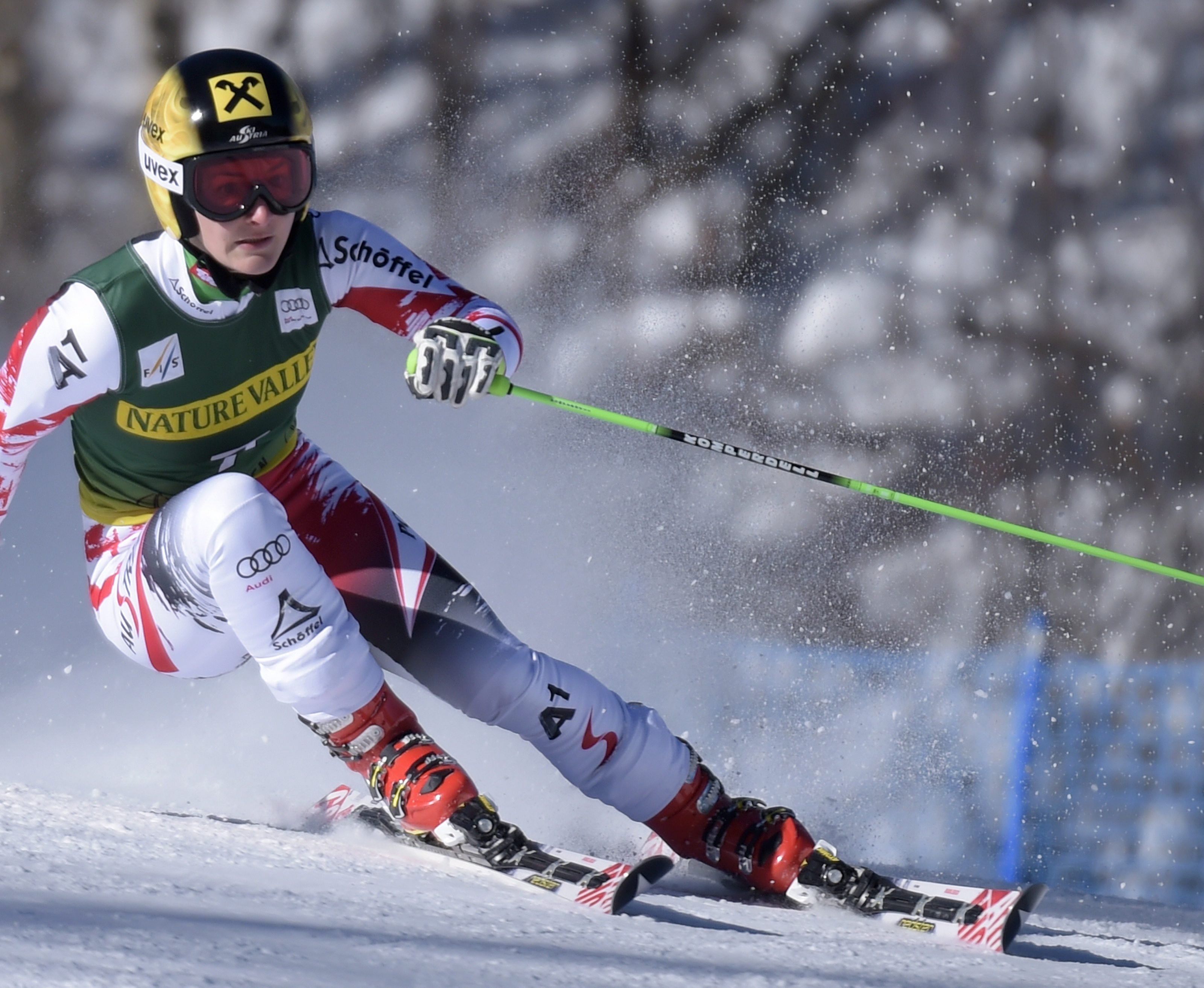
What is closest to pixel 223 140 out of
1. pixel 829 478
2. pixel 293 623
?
pixel 293 623

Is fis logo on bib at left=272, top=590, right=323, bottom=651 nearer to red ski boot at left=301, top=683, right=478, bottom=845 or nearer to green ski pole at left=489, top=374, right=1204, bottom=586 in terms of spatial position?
red ski boot at left=301, top=683, right=478, bottom=845

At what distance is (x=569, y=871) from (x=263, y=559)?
2.13 feet

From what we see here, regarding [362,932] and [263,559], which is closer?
[362,932]

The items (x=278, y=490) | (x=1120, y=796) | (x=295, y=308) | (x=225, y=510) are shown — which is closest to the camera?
(x=225, y=510)

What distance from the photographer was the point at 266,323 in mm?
2049

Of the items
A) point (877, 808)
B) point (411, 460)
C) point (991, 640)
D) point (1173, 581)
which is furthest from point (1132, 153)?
point (411, 460)

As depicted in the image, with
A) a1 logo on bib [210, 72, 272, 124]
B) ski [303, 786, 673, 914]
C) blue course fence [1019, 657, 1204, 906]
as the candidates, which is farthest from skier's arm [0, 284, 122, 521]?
blue course fence [1019, 657, 1204, 906]

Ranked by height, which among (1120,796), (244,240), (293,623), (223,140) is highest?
(223,140)

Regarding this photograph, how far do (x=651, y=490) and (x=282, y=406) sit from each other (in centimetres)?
338

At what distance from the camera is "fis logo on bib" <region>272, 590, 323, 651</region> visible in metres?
1.80

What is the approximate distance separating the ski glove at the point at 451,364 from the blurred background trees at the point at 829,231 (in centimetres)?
376

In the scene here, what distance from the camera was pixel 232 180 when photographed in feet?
6.28

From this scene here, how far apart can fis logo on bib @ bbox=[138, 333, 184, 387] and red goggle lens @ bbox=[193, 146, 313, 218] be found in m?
0.22

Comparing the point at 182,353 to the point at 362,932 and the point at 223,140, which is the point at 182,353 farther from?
the point at 362,932
